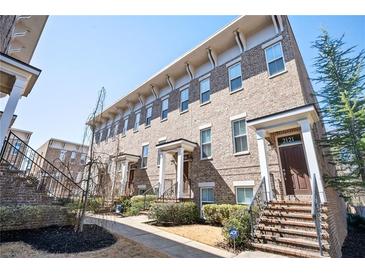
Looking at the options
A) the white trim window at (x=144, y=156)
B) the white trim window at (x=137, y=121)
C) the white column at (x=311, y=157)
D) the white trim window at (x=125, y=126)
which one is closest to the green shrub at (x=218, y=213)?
the white column at (x=311, y=157)

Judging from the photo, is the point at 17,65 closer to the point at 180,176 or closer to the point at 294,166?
the point at 180,176

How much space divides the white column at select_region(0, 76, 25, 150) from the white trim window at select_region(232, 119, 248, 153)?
345 inches

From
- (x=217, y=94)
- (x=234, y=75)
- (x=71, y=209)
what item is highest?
(x=234, y=75)

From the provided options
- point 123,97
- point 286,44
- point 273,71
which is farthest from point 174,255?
point 123,97

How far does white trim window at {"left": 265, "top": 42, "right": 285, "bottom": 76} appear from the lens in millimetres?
9250

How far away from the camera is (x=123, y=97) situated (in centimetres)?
1798

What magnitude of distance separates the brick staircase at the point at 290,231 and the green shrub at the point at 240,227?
25 cm

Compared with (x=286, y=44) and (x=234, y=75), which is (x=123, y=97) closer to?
(x=234, y=75)

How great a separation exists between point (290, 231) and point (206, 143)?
6.60m

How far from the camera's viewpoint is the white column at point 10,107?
5.35 m

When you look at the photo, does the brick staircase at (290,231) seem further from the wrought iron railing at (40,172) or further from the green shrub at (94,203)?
the wrought iron railing at (40,172)

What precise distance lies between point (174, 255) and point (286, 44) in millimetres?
9979

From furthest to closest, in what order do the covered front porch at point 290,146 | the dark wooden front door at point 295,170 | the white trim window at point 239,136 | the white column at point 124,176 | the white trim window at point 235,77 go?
the white column at point 124,176, the white trim window at point 235,77, the white trim window at point 239,136, the dark wooden front door at point 295,170, the covered front porch at point 290,146

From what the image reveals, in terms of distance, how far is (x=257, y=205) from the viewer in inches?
257
